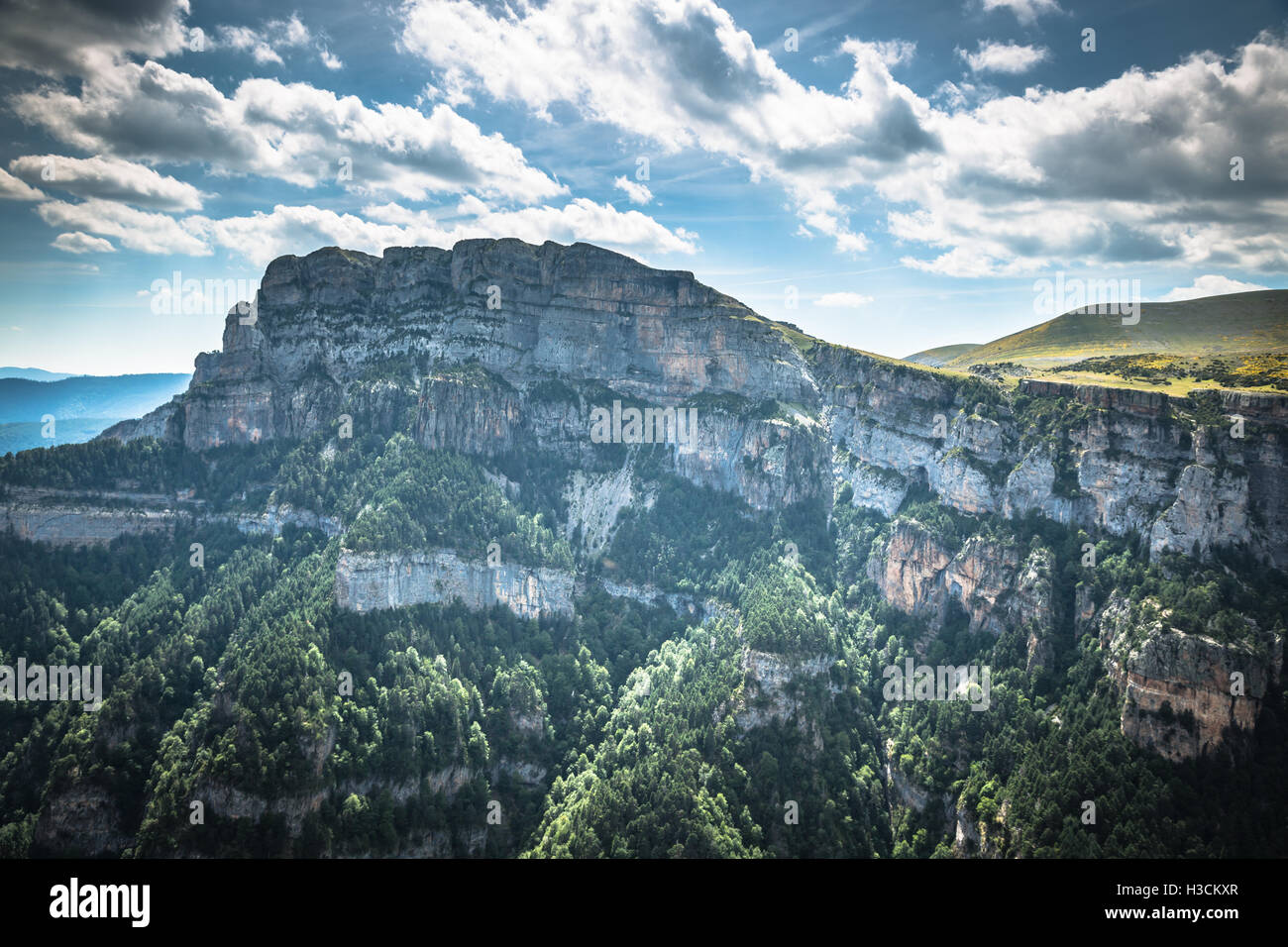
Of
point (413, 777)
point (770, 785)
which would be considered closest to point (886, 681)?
point (770, 785)

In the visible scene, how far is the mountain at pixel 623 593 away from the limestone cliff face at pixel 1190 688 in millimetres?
282

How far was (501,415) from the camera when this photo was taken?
13550 cm

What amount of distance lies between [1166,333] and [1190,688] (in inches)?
3661

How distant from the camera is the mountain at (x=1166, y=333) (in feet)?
365

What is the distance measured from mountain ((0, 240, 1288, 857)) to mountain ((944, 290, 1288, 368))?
107 ft

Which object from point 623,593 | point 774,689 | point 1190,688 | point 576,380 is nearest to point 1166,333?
point 1190,688

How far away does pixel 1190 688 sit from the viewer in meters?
64.0

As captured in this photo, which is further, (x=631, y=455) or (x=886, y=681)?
(x=631, y=455)

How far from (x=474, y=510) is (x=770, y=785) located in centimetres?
6249

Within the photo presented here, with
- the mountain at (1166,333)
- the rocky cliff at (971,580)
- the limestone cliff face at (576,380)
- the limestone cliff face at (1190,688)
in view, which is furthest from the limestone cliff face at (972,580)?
the mountain at (1166,333)

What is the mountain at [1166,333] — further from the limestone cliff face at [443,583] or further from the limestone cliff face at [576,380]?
the limestone cliff face at [443,583]

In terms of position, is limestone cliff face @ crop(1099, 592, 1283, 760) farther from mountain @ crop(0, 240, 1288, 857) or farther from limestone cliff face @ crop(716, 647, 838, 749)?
limestone cliff face @ crop(716, 647, 838, 749)
